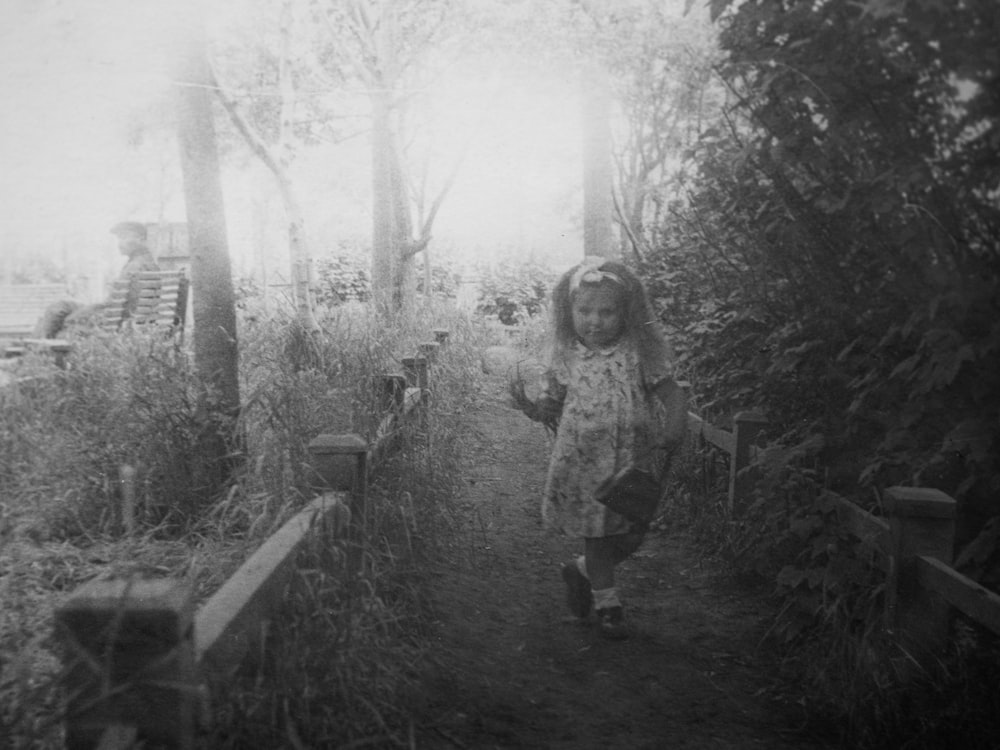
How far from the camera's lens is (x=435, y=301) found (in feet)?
51.0

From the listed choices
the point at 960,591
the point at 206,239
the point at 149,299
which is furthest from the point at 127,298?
the point at 960,591

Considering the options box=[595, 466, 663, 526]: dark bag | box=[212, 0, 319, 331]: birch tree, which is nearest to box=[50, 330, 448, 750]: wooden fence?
box=[595, 466, 663, 526]: dark bag

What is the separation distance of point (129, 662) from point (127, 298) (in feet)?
37.7

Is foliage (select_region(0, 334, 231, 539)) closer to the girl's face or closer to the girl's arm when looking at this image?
the girl's face

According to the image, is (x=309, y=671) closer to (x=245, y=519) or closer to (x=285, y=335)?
(x=245, y=519)

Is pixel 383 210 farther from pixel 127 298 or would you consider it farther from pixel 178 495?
pixel 178 495

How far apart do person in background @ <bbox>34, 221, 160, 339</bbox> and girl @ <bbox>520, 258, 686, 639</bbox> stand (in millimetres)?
7869

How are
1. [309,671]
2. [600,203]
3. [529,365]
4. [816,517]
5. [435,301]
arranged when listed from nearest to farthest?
[309,671], [816,517], [529,365], [600,203], [435,301]

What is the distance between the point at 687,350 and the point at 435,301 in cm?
980

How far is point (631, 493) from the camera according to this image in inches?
152

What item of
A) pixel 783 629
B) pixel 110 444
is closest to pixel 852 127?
pixel 783 629

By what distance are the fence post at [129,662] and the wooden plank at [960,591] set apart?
94.8 inches

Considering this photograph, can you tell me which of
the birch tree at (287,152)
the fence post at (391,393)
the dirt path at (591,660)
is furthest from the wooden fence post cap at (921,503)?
the birch tree at (287,152)

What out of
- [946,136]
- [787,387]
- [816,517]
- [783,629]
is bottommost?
[783,629]
